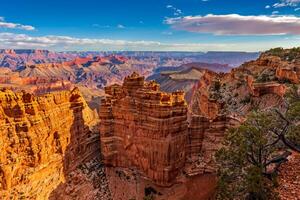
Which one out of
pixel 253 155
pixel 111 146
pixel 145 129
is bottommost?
pixel 111 146

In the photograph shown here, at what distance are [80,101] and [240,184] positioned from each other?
2085cm

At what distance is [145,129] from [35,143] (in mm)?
11650

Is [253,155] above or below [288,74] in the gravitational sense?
below

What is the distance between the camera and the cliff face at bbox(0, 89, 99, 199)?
2802cm

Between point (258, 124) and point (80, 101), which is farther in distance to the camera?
point (80, 101)

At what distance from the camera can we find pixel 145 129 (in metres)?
34.1

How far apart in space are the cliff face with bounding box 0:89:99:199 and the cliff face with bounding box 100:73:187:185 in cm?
446

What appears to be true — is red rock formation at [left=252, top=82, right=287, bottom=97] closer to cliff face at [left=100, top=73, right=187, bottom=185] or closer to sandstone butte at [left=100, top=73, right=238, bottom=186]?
sandstone butte at [left=100, top=73, right=238, bottom=186]

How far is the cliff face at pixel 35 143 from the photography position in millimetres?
28016

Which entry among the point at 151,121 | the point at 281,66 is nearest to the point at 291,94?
the point at 151,121

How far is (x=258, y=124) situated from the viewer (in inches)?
995

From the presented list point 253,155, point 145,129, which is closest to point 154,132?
point 145,129

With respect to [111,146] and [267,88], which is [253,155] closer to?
[111,146]

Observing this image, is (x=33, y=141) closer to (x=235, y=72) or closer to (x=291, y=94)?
(x=291, y=94)
